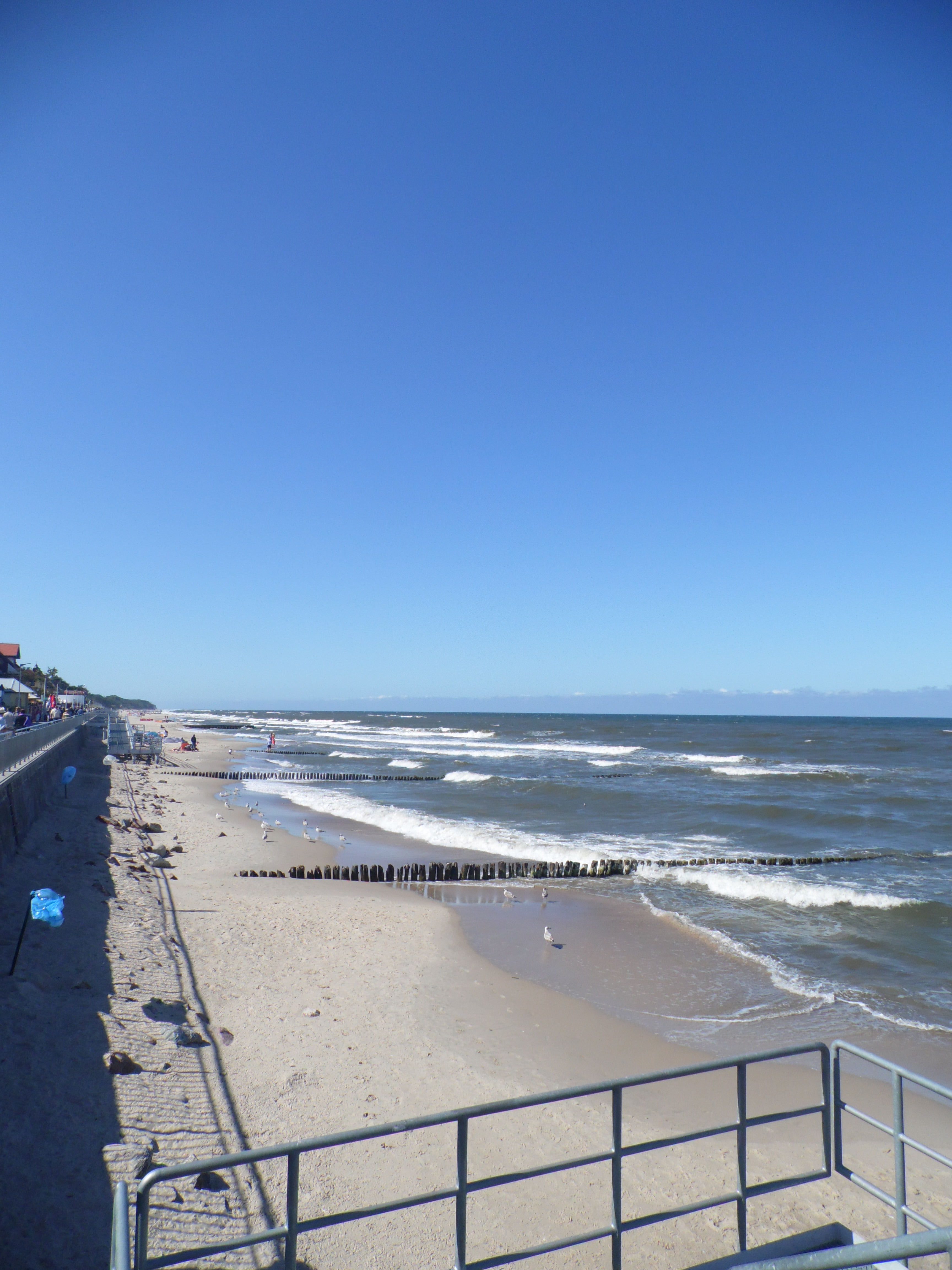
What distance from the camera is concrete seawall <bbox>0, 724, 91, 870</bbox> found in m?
14.4

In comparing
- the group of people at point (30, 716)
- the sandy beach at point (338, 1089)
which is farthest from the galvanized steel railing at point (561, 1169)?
the group of people at point (30, 716)

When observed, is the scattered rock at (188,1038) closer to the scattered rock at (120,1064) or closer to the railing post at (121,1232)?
the scattered rock at (120,1064)

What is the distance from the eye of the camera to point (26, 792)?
17438 millimetres

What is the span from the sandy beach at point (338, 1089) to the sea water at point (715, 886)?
1471 mm

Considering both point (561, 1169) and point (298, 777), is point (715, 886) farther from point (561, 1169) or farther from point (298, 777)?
point (298, 777)

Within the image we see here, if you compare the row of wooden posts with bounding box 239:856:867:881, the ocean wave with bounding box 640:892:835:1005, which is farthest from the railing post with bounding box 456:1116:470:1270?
the row of wooden posts with bounding box 239:856:867:881

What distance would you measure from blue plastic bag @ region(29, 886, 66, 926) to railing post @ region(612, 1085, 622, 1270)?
7.15 m

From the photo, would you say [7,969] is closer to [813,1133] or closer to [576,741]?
[813,1133]

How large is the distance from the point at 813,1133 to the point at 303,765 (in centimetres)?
4621

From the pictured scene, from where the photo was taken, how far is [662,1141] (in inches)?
166

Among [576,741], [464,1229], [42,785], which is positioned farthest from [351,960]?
[576,741]

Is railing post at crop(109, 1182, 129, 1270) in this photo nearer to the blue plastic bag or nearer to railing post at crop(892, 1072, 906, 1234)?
railing post at crop(892, 1072, 906, 1234)

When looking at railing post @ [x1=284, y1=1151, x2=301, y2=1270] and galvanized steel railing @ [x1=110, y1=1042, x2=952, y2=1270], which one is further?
railing post @ [x1=284, y1=1151, x2=301, y2=1270]

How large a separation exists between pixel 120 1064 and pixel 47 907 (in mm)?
2199
